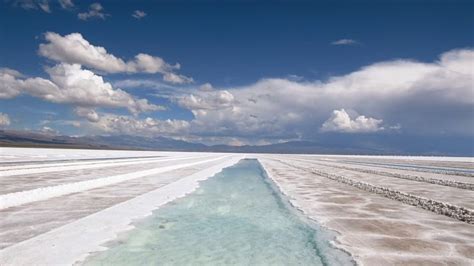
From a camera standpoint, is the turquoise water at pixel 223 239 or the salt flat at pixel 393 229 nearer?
the salt flat at pixel 393 229

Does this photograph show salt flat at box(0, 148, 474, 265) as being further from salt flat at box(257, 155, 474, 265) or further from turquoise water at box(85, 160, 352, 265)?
turquoise water at box(85, 160, 352, 265)

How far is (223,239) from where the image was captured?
9453mm

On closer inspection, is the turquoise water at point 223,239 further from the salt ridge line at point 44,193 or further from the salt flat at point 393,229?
the salt ridge line at point 44,193

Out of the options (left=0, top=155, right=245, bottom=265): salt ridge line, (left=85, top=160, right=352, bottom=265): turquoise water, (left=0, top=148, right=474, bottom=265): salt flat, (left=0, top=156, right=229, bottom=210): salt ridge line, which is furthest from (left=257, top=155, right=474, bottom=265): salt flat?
(left=0, top=156, right=229, bottom=210): salt ridge line

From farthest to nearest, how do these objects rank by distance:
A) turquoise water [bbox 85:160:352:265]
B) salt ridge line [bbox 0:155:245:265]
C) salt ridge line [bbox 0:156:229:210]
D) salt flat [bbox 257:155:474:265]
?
salt ridge line [bbox 0:156:229:210], turquoise water [bbox 85:160:352:265], salt flat [bbox 257:155:474:265], salt ridge line [bbox 0:155:245:265]

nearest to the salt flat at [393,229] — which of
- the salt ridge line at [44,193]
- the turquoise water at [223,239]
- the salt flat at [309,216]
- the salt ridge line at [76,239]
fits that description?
the salt flat at [309,216]

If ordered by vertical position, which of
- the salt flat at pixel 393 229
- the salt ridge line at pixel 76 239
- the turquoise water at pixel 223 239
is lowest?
the turquoise water at pixel 223 239

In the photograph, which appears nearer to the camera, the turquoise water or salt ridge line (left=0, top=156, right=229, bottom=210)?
the turquoise water

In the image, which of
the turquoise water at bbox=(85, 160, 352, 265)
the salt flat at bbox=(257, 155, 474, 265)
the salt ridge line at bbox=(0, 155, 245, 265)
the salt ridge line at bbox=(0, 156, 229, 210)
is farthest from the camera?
the salt ridge line at bbox=(0, 156, 229, 210)

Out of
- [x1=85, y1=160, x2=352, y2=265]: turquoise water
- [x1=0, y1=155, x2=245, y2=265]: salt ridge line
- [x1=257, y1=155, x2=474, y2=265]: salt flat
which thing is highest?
[x1=257, y1=155, x2=474, y2=265]: salt flat

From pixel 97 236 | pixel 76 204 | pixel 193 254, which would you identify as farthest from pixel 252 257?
pixel 76 204

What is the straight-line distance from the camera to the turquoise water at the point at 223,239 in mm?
7680

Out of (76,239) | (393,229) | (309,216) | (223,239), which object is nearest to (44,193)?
(76,239)

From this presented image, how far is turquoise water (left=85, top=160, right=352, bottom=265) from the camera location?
7680 mm
